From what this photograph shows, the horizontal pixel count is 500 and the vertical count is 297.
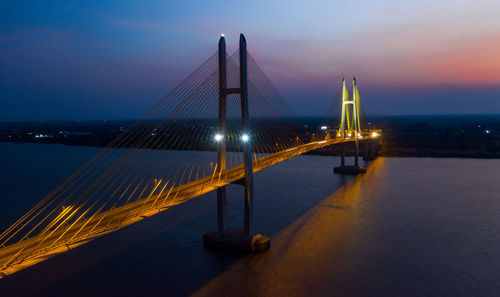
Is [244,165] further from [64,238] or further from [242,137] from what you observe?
[64,238]

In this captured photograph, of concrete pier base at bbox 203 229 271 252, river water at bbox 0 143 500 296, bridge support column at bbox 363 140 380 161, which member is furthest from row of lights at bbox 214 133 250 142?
bridge support column at bbox 363 140 380 161

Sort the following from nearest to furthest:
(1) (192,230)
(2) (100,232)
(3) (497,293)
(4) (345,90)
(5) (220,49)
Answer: (2) (100,232)
(3) (497,293)
(5) (220,49)
(1) (192,230)
(4) (345,90)

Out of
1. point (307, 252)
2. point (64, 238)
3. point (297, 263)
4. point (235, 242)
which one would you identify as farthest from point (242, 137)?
point (64, 238)

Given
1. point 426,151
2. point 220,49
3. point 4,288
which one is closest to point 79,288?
point 4,288

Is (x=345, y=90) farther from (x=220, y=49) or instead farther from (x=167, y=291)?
(x=167, y=291)

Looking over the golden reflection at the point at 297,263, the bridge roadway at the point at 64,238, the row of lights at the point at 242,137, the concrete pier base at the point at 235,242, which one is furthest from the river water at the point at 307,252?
the row of lights at the point at 242,137

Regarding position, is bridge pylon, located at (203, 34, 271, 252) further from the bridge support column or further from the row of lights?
the bridge support column
